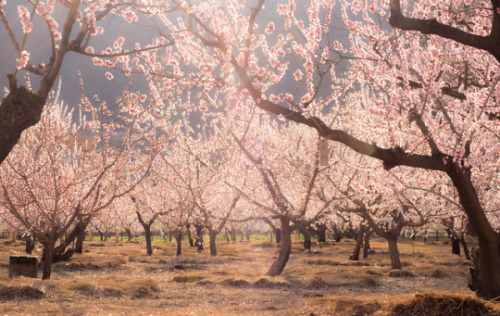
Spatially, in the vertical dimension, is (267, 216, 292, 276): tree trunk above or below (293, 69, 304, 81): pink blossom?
below

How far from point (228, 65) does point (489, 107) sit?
217 inches

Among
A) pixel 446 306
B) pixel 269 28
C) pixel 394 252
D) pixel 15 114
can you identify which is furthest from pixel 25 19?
pixel 394 252

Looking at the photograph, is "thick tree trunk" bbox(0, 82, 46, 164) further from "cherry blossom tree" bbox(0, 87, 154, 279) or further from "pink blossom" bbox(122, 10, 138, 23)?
"cherry blossom tree" bbox(0, 87, 154, 279)

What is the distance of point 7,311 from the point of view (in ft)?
30.5

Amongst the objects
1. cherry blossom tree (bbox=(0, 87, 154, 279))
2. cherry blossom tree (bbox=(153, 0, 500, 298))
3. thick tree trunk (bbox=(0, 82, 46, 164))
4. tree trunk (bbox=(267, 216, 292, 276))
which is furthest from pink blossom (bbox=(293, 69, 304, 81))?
tree trunk (bbox=(267, 216, 292, 276))

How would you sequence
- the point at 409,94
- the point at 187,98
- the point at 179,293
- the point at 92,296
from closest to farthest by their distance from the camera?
the point at 409,94
the point at 92,296
the point at 179,293
the point at 187,98

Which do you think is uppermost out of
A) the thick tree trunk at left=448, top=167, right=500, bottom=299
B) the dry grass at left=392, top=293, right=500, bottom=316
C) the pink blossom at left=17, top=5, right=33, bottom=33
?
→ the pink blossom at left=17, top=5, right=33, bottom=33

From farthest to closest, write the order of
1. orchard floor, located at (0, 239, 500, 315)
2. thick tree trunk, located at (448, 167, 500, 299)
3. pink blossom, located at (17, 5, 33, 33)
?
orchard floor, located at (0, 239, 500, 315)
thick tree trunk, located at (448, 167, 500, 299)
pink blossom, located at (17, 5, 33, 33)

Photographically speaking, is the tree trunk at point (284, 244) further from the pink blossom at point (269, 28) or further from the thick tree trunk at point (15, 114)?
the thick tree trunk at point (15, 114)

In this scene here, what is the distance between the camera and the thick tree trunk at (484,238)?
812cm

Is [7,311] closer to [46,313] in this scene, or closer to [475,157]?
[46,313]

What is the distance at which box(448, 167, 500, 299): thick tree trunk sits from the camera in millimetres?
8125

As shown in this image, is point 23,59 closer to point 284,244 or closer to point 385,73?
point 385,73

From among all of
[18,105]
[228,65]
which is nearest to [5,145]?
[18,105]
